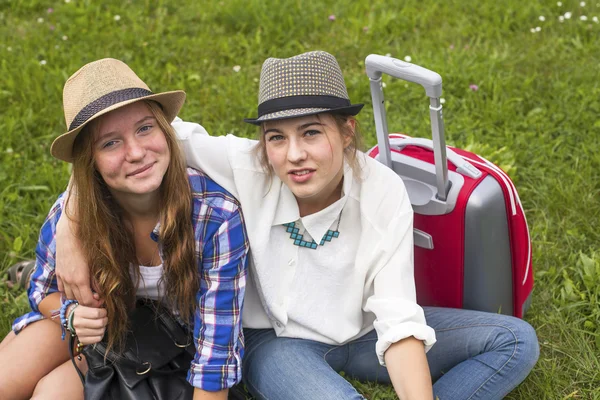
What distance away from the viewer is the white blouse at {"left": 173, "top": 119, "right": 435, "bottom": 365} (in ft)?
8.18

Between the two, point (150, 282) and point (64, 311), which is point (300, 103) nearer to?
point (150, 282)

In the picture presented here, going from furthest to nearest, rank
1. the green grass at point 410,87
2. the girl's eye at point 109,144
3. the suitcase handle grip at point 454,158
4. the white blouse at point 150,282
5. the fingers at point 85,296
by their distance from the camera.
Answer: the green grass at point 410,87 → the suitcase handle grip at point 454,158 → the white blouse at point 150,282 → the fingers at point 85,296 → the girl's eye at point 109,144

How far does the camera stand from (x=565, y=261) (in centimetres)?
337

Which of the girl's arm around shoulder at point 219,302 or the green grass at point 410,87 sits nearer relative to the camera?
the girl's arm around shoulder at point 219,302

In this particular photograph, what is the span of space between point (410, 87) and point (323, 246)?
2.14m

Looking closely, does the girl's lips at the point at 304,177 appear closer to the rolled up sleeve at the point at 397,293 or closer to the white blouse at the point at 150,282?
the rolled up sleeve at the point at 397,293

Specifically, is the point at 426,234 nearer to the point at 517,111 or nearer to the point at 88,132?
the point at 88,132

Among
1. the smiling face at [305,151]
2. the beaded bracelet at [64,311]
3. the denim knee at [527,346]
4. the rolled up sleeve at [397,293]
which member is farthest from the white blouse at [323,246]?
the beaded bracelet at [64,311]

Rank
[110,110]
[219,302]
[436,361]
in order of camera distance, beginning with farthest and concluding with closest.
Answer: [436,361]
[219,302]
[110,110]

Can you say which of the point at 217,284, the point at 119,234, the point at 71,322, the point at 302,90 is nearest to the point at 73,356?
the point at 71,322

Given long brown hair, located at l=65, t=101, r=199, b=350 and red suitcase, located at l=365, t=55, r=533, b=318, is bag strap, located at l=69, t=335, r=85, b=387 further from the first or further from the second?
red suitcase, located at l=365, t=55, r=533, b=318

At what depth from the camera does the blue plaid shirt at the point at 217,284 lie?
2449mm

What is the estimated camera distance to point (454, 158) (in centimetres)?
277

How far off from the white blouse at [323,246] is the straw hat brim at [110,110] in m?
0.19
